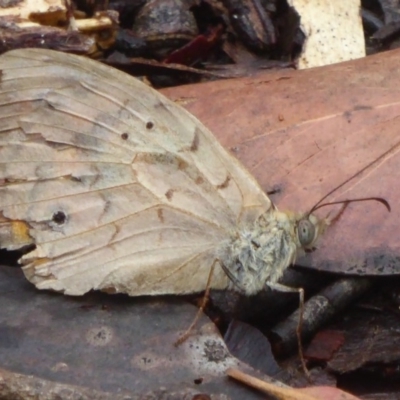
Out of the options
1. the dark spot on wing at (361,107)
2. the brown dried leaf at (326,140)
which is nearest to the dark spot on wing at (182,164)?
the brown dried leaf at (326,140)

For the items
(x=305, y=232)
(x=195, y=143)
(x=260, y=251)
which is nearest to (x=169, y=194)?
(x=195, y=143)

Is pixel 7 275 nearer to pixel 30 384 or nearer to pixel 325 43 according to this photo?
pixel 30 384

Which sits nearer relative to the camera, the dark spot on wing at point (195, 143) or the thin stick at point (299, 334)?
the thin stick at point (299, 334)

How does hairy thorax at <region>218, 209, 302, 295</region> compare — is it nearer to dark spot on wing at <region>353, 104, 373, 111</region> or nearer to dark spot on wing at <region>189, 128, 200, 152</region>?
dark spot on wing at <region>189, 128, 200, 152</region>

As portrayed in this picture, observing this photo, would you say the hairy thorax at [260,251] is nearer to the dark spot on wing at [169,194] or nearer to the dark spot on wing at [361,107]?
the dark spot on wing at [169,194]

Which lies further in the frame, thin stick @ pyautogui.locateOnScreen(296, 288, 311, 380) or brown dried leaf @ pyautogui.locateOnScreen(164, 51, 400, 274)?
brown dried leaf @ pyautogui.locateOnScreen(164, 51, 400, 274)

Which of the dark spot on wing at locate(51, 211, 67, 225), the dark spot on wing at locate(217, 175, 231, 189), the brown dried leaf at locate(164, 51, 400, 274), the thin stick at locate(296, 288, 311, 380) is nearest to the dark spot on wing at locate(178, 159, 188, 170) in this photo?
the dark spot on wing at locate(217, 175, 231, 189)

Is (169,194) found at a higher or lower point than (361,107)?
lower

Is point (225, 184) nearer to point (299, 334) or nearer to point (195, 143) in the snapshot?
point (195, 143)
